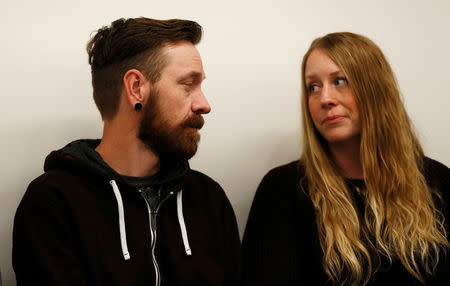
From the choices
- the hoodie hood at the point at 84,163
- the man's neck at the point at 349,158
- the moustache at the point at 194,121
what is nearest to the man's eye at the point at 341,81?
the man's neck at the point at 349,158

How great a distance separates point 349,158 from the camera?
1.38 meters

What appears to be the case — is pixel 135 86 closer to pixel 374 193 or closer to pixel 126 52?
pixel 126 52

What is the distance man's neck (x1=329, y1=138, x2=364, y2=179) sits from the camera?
1373 millimetres

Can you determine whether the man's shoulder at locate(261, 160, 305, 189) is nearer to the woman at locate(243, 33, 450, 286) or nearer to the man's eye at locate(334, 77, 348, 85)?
the woman at locate(243, 33, 450, 286)

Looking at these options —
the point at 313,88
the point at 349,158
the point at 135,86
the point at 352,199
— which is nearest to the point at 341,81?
the point at 313,88

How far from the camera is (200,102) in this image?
Result: 3.72ft

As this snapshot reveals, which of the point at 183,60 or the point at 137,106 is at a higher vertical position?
the point at 183,60

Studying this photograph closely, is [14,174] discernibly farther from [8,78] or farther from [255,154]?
[255,154]

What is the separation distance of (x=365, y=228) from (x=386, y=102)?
41 centimetres

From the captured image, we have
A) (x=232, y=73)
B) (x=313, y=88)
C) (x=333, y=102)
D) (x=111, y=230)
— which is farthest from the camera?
(x=232, y=73)

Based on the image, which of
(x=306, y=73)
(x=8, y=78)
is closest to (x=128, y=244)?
(x=8, y=78)

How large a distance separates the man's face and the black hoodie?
0.32 ft

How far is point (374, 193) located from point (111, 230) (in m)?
0.81

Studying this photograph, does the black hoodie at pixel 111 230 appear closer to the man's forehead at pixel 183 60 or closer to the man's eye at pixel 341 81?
the man's forehead at pixel 183 60
